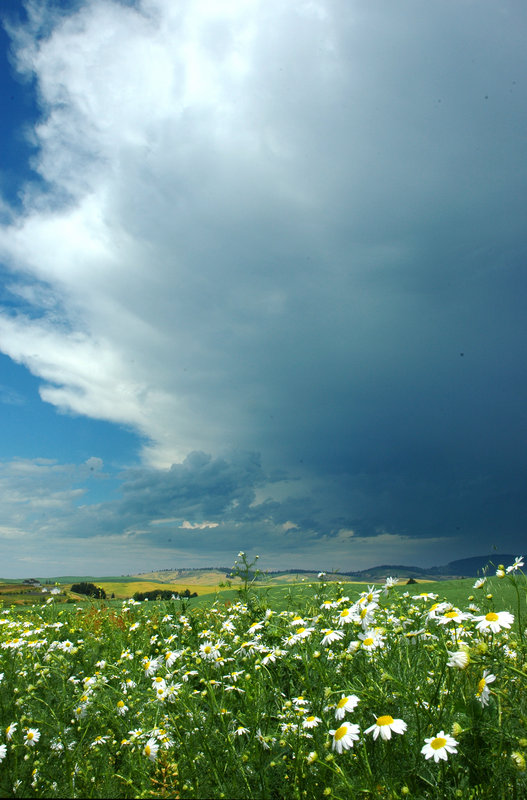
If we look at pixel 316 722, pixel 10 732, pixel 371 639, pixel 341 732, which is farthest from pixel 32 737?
pixel 371 639

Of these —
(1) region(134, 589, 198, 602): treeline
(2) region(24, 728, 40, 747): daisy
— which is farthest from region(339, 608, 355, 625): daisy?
(1) region(134, 589, 198, 602): treeline

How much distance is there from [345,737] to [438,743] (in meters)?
0.56

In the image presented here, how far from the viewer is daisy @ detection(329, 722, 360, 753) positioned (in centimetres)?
277

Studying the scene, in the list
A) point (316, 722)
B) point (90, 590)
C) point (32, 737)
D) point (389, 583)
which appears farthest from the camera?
point (90, 590)

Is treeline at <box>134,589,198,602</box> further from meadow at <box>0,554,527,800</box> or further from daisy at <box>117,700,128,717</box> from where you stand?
daisy at <box>117,700,128,717</box>

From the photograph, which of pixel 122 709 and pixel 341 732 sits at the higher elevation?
pixel 341 732

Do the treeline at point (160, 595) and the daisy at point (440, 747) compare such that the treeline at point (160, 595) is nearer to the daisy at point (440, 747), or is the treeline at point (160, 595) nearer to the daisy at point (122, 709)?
the daisy at point (122, 709)

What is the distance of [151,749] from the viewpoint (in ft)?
11.6

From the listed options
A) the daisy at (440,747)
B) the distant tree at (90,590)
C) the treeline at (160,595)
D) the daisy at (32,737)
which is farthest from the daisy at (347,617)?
the distant tree at (90,590)

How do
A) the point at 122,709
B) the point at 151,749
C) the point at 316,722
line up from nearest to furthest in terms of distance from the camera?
the point at 316,722, the point at 151,749, the point at 122,709

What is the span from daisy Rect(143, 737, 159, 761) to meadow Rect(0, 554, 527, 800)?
12mm

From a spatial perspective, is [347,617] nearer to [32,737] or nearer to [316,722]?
[316,722]

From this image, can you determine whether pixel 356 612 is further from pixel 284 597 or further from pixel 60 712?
pixel 284 597

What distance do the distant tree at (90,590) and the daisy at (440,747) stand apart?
12.3 meters
